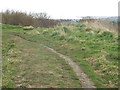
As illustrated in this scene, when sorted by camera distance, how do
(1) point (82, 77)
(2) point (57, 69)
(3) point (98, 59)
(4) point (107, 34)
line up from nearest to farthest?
(1) point (82, 77), (2) point (57, 69), (3) point (98, 59), (4) point (107, 34)

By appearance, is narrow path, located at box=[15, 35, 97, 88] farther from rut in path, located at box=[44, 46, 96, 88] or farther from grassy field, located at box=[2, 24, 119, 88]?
grassy field, located at box=[2, 24, 119, 88]

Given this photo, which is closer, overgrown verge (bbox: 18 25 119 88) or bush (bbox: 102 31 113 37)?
overgrown verge (bbox: 18 25 119 88)

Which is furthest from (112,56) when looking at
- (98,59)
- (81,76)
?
(81,76)

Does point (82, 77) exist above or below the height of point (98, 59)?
below

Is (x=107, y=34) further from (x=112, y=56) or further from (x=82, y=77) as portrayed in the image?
(x=82, y=77)

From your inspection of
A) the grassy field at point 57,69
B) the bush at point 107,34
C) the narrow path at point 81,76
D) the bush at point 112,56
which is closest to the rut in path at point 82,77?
the narrow path at point 81,76

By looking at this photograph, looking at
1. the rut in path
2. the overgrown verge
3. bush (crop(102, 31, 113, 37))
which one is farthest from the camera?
bush (crop(102, 31, 113, 37))

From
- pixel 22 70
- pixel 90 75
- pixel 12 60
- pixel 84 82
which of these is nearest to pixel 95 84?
pixel 84 82

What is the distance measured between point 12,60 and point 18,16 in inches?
848

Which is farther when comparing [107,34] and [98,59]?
[107,34]

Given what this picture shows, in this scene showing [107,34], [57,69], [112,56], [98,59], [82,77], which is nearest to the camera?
[82,77]

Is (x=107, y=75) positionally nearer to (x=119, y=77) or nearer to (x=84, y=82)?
(x=119, y=77)

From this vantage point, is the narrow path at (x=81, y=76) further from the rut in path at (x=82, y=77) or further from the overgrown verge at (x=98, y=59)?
the overgrown verge at (x=98, y=59)

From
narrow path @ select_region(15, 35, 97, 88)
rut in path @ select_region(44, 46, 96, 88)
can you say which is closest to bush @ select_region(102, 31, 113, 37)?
narrow path @ select_region(15, 35, 97, 88)
